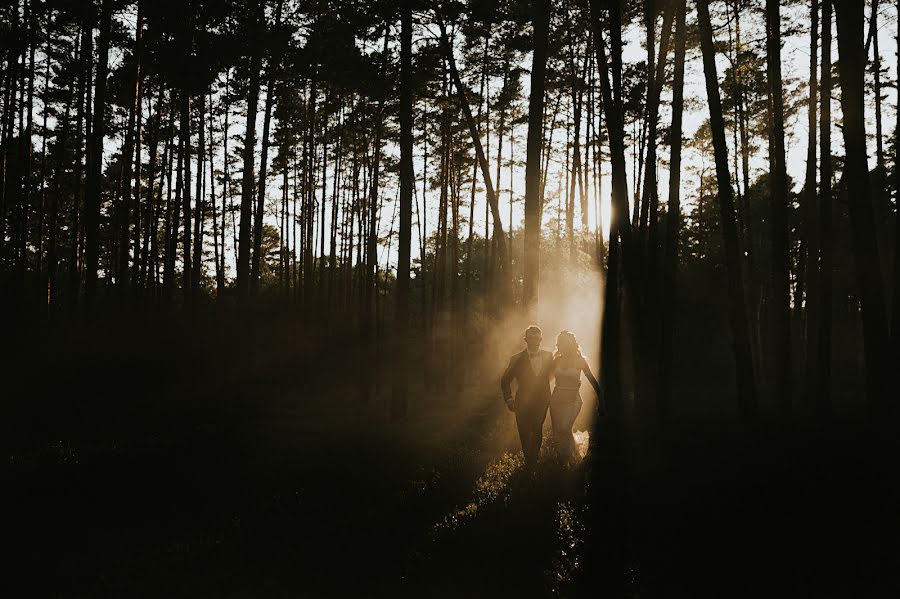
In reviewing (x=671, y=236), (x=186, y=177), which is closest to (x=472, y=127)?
(x=671, y=236)

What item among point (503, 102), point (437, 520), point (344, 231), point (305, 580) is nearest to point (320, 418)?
point (437, 520)

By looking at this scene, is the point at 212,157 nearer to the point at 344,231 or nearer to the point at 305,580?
the point at 344,231

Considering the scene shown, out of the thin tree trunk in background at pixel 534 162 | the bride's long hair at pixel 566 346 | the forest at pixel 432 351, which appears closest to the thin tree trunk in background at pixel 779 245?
the forest at pixel 432 351

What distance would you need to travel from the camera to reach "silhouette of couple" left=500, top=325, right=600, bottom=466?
8.51m

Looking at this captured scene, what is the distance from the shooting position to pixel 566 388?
8648 millimetres

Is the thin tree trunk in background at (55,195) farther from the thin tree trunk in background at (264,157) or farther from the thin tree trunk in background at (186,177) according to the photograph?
the thin tree trunk in background at (264,157)

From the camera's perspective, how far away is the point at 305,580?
4.68 m

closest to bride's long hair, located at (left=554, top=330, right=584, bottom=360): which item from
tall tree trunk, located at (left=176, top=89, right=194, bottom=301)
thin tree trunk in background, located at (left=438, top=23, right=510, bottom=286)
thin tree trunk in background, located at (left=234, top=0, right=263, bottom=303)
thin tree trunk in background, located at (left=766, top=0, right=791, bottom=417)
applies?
thin tree trunk in background, located at (left=766, top=0, right=791, bottom=417)

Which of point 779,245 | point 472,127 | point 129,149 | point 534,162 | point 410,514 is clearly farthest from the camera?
point 129,149

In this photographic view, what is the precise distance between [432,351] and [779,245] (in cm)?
2429

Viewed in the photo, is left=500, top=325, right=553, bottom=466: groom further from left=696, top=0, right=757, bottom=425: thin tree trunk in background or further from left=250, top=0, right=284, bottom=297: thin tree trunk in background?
left=250, top=0, right=284, bottom=297: thin tree trunk in background

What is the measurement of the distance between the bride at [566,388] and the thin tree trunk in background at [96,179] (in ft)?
40.2

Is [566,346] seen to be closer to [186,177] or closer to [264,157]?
[264,157]

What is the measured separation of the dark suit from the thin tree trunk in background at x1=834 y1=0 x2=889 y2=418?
4.15m
